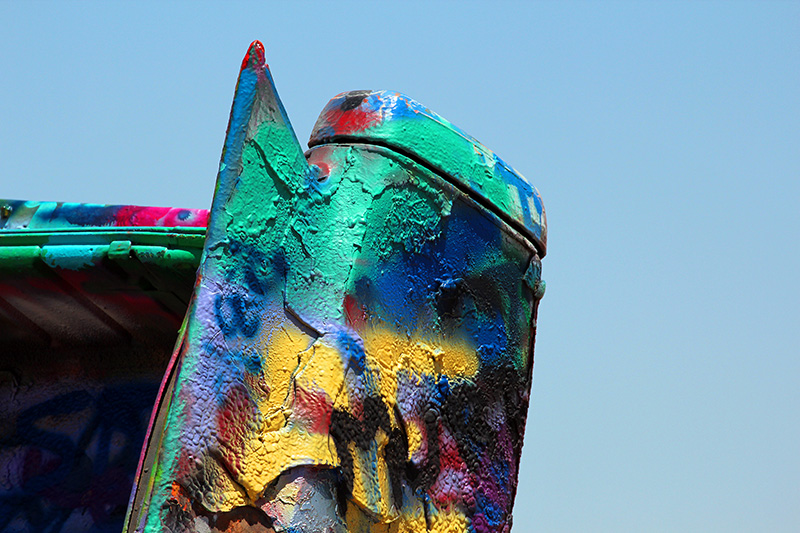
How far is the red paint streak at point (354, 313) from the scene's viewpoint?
1.88m

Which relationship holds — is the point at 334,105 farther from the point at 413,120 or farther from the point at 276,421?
the point at 276,421

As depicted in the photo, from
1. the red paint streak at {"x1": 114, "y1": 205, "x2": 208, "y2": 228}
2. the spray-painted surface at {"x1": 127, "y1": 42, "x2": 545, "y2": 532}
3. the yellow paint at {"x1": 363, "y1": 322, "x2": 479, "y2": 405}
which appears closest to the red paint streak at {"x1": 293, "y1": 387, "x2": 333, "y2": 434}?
the spray-painted surface at {"x1": 127, "y1": 42, "x2": 545, "y2": 532}

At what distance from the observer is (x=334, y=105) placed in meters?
2.18

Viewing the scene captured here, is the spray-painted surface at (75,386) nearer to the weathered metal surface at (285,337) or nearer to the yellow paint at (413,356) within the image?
the weathered metal surface at (285,337)

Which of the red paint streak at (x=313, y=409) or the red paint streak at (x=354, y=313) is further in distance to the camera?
the red paint streak at (x=354, y=313)

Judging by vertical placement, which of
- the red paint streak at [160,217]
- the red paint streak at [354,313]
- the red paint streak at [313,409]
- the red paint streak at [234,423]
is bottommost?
the red paint streak at [234,423]

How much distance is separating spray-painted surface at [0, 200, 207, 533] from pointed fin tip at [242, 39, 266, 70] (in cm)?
50

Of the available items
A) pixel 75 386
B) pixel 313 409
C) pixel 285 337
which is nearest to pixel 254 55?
pixel 285 337

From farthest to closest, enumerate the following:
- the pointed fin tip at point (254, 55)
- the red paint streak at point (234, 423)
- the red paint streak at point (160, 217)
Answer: the red paint streak at point (160, 217), the pointed fin tip at point (254, 55), the red paint streak at point (234, 423)

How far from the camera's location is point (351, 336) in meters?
1.87

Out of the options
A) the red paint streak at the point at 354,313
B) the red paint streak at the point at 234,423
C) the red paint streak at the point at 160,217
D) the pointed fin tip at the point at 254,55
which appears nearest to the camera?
the red paint streak at the point at 234,423

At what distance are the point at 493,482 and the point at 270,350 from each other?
0.78 metres

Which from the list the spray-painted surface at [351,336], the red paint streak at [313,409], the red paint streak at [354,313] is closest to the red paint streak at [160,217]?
the spray-painted surface at [351,336]

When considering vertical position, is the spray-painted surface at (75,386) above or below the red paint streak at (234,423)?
above
